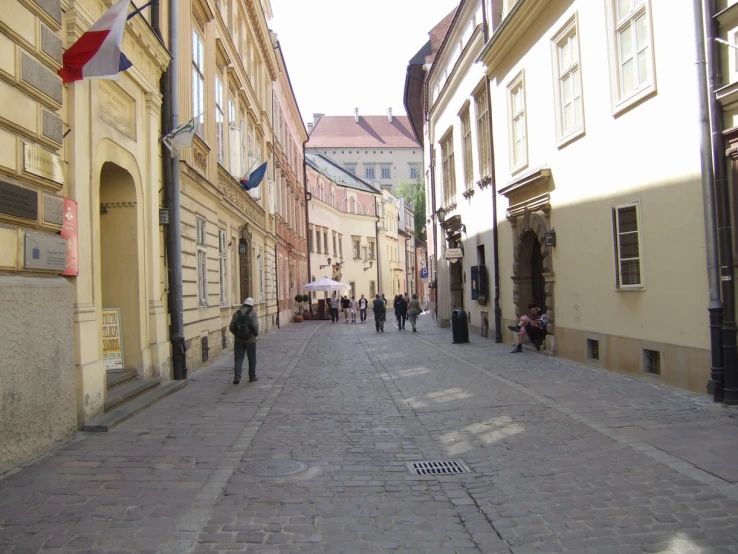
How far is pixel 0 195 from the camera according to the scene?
6164mm

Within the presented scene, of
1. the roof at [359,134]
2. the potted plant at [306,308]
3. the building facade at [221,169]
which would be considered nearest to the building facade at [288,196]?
the potted plant at [306,308]

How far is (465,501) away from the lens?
5.34m

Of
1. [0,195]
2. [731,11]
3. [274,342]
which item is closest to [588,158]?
[731,11]

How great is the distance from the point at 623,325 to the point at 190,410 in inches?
284

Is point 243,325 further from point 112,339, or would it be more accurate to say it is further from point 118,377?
point 118,377

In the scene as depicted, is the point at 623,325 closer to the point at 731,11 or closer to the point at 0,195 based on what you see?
the point at 731,11

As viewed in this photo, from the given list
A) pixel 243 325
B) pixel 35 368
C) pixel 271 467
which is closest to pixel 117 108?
pixel 243 325

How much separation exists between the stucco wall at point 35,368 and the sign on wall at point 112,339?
3.00 meters

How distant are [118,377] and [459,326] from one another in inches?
454

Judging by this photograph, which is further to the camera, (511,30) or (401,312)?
(401,312)

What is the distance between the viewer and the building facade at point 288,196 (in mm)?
32062

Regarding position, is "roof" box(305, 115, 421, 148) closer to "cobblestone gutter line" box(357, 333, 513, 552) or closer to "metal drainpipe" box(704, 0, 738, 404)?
"metal drainpipe" box(704, 0, 738, 404)

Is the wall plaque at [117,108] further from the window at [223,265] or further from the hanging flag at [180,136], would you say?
the window at [223,265]

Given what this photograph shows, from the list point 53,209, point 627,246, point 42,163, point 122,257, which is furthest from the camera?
point 627,246
